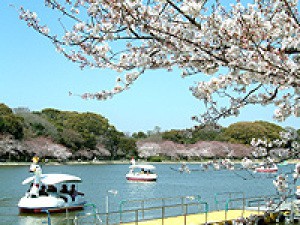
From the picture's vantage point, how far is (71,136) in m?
76.8

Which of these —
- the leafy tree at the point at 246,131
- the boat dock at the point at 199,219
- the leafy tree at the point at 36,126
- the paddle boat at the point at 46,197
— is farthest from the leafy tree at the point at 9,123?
the boat dock at the point at 199,219

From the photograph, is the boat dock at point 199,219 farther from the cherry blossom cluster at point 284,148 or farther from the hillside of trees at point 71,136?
the hillside of trees at point 71,136

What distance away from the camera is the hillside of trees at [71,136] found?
6662cm

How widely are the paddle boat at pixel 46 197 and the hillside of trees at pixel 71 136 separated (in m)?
37.4

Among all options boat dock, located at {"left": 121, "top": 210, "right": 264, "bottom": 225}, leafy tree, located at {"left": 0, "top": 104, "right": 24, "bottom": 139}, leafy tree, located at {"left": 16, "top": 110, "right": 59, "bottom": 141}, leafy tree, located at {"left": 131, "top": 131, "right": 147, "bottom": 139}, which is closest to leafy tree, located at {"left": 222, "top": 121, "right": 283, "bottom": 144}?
leafy tree, located at {"left": 131, "top": 131, "right": 147, "bottom": 139}

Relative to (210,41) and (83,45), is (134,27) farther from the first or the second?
(83,45)

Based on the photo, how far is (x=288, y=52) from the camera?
3.70 meters

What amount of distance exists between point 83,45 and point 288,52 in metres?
1.96

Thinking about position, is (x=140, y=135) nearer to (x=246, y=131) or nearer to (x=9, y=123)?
(x=246, y=131)

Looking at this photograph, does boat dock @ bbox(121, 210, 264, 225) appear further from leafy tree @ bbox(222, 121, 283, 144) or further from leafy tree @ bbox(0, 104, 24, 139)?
leafy tree @ bbox(222, 121, 283, 144)

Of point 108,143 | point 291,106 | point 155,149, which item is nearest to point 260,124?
point 155,149

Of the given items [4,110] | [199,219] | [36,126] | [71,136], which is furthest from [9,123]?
[199,219]

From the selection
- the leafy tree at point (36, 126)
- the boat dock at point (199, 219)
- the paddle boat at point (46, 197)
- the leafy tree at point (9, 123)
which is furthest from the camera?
the leafy tree at point (36, 126)

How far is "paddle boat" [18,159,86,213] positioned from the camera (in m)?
21.4
